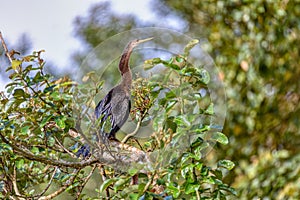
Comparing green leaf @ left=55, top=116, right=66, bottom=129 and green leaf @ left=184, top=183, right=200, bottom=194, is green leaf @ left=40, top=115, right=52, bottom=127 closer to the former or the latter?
green leaf @ left=55, top=116, right=66, bottom=129

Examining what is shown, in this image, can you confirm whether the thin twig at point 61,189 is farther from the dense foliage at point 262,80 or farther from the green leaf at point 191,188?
the dense foliage at point 262,80

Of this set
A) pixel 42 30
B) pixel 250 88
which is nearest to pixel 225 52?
pixel 250 88

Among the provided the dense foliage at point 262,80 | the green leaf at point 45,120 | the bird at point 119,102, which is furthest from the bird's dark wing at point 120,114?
the dense foliage at point 262,80

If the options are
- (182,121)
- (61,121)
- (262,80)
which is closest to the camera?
(182,121)

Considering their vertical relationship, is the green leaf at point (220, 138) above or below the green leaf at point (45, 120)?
below

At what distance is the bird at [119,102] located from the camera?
0.85 metres

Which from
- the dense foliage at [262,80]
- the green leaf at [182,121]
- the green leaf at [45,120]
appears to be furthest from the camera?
the dense foliage at [262,80]

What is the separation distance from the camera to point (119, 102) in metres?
0.86

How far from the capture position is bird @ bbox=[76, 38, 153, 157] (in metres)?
0.85

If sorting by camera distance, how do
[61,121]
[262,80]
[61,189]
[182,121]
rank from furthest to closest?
[262,80] → [61,189] → [61,121] → [182,121]

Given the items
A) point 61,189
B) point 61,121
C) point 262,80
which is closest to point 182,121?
point 61,121

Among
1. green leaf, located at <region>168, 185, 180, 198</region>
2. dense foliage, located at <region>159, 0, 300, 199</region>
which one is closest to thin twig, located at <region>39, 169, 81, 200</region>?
green leaf, located at <region>168, 185, 180, 198</region>

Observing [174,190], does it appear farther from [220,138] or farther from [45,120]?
[45,120]

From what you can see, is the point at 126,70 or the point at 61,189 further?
the point at 61,189
